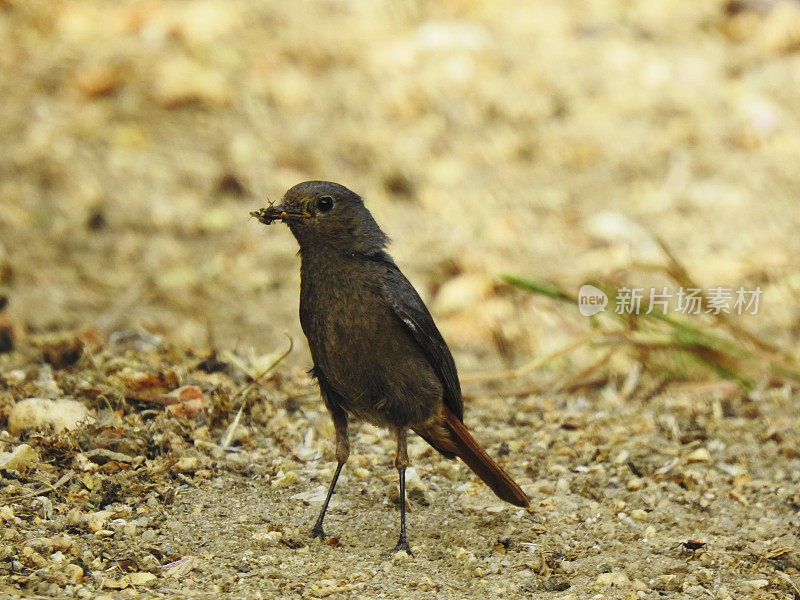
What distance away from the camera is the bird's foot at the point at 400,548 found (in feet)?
11.2

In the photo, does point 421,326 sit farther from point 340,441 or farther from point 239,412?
point 239,412

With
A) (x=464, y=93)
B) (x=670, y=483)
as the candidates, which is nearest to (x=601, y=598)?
(x=670, y=483)

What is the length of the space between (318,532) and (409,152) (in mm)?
4349

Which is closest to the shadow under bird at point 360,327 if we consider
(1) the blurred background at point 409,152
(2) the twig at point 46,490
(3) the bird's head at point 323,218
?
(3) the bird's head at point 323,218

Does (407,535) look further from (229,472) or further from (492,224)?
(492,224)

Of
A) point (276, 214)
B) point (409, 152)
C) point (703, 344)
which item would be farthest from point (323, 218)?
point (409, 152)

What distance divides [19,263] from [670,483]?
12.9 feet

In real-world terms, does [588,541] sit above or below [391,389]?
below

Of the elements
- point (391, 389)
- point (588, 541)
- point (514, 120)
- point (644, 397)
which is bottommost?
point (588, 541)

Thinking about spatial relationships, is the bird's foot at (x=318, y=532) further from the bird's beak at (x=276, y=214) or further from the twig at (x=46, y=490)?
the bird's beak at (x=276, y=214)

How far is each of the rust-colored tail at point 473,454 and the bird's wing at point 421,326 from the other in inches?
2.5

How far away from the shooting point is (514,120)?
25.5 ft

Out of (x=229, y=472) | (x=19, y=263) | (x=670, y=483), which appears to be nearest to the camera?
(x=229, y=472)

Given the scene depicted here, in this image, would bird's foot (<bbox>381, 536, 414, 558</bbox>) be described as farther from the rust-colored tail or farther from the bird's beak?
the bird's beak
